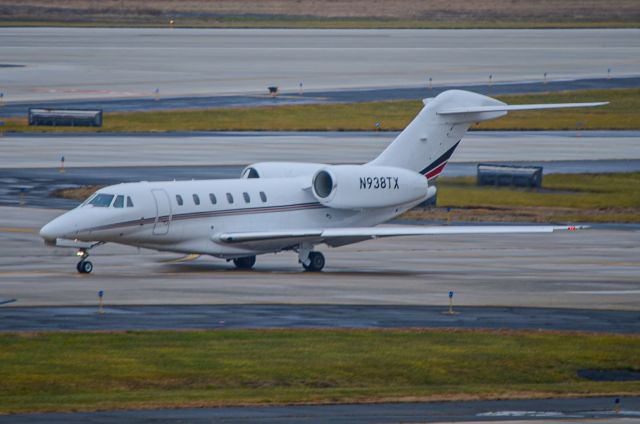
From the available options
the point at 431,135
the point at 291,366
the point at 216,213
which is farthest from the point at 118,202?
the point at 291,366

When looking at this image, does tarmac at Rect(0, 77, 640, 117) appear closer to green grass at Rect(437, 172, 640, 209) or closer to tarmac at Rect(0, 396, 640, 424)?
green grass at Rect(437, 172, 640, 209)

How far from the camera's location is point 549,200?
57.8m

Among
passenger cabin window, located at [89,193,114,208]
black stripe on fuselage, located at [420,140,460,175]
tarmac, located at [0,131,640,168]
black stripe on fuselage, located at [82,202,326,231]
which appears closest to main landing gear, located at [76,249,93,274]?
black stripe on fuselage, located at [82,202,326,231]

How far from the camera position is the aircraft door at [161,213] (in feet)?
128

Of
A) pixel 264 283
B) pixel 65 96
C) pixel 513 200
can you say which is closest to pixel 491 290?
pixel 264 283

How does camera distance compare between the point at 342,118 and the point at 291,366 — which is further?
the point at 342,118

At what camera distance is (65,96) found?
3588 inches

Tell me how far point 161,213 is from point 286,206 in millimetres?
4445

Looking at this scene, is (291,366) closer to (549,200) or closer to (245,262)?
(245,262)

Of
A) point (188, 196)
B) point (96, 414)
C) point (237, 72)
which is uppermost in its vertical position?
point (237, 72)

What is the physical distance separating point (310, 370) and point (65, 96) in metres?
67.8

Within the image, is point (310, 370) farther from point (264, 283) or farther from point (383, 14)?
point (383, 14)

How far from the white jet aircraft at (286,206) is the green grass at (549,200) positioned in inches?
361

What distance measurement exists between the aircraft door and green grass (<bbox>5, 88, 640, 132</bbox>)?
131ft
